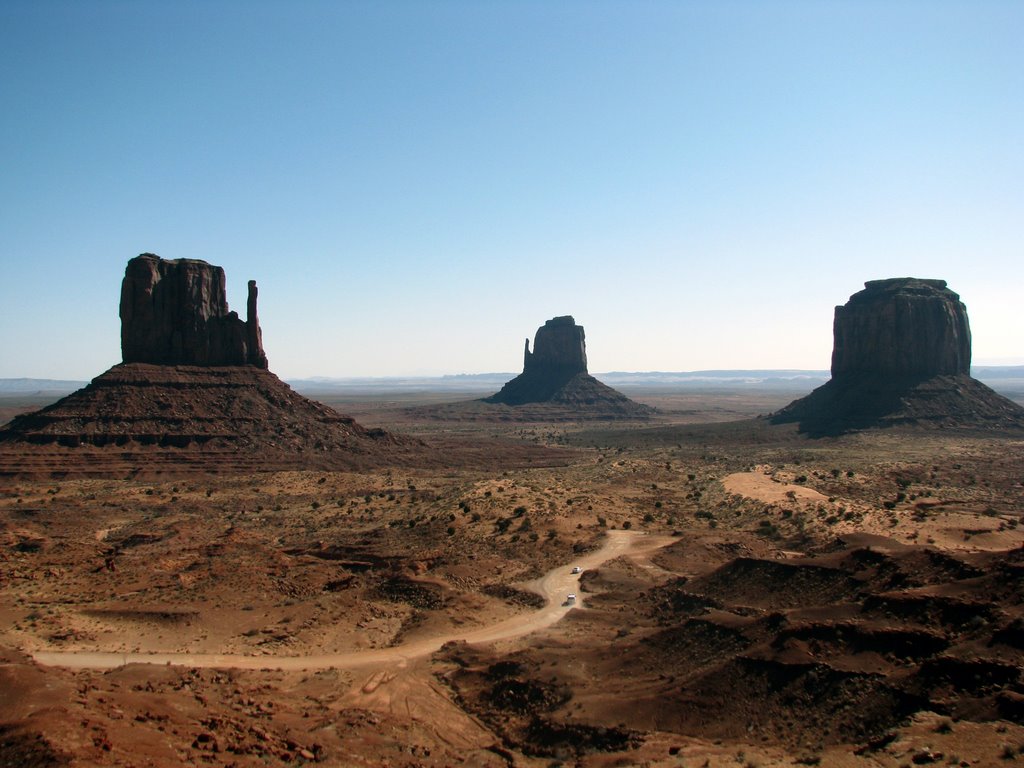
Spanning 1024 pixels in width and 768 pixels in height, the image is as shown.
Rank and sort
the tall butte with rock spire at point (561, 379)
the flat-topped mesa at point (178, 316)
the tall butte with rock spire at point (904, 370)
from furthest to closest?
the tall butte with rock spire at point (561, 379), the tall butte with rock spire at point (904, 370), the flat-topped mesa at point (178, 316)

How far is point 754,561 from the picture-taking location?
1109 inches

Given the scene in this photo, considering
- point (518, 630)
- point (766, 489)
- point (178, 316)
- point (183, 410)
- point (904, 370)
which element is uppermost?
point (178, 316)

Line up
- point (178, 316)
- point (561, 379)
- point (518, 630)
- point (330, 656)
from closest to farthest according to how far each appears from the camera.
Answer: point (330, 656)
point (518, 630)
point (178, 316)
point (561, 379)

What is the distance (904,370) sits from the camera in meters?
102

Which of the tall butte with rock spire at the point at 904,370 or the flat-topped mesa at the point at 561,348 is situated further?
the flat-topped mesa at the point at 561,348

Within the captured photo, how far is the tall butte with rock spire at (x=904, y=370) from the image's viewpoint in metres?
94.1

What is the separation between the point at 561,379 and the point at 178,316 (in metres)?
105

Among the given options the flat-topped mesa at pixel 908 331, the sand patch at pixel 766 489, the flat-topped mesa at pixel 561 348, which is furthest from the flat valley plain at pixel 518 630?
the flat-topped mesa at pixel 561 348

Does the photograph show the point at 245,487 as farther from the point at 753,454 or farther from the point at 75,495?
the point at 753,454

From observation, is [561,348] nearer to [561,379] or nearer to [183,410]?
[561,379]

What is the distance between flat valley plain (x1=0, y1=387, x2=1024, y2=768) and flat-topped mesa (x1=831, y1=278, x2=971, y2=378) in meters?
55.5

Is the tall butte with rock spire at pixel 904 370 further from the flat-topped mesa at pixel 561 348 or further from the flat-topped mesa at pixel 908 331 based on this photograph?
the flat-topped mesa at pixel 561 348

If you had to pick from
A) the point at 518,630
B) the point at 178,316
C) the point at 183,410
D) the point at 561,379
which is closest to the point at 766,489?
the point at 518,630

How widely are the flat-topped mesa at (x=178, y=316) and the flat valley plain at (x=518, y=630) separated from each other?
26.7 meters
